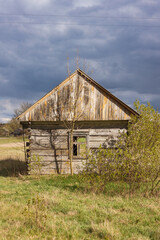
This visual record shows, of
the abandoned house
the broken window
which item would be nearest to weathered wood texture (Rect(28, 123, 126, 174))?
the abandoned house

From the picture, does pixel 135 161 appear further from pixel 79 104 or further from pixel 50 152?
pixel 50 152

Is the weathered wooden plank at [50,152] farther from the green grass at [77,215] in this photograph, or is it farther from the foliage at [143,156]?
the foliage at [143,156]

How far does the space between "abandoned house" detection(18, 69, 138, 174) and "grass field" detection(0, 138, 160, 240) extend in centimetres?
329

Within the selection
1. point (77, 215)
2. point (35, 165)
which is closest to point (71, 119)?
point (35, 165)

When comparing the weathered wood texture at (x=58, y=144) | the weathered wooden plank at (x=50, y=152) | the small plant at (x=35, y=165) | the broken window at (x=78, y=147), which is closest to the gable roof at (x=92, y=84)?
the weathered wood texture at (x=58, y=144)

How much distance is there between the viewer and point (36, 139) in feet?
41.4

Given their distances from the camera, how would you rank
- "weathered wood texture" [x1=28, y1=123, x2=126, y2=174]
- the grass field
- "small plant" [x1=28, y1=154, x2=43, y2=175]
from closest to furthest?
the grass field, "small plant" [x1=28, y1=154, x2=43, y2=175], "weathered wood texture" [x1=28, y1=123, x2=126, y2=174]

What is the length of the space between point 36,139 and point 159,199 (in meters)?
7.20

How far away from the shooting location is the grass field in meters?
5.12

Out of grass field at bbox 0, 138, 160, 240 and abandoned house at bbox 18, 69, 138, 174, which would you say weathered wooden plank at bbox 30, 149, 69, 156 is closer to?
abandoned house at bbox 18, 69, 138, 174

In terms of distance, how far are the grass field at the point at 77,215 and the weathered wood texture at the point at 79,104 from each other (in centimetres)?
410

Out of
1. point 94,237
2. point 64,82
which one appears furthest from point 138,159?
point 64,82

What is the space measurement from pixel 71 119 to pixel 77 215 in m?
6.40

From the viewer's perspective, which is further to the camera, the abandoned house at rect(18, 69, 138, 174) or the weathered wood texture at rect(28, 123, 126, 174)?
the weathered wood texture at rect(28, 123, 126, 174)
